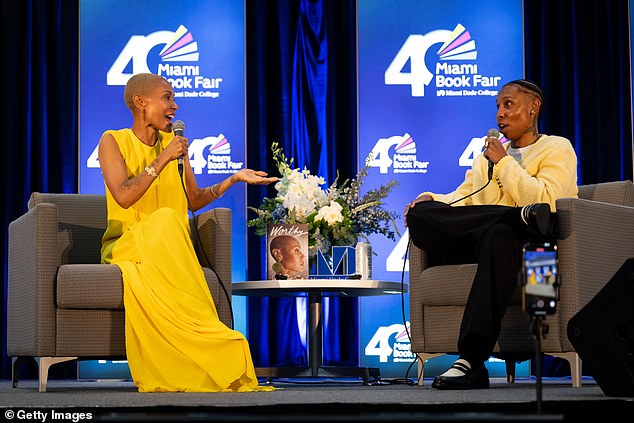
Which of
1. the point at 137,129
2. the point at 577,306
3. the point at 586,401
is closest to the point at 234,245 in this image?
the point at 137,129

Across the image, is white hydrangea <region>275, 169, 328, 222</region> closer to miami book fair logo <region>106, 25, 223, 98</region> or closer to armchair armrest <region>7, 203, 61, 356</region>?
armchair armrest <region>7, 203, 61, 356</region>

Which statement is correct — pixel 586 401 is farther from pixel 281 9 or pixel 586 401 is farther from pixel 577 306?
pixel 281 9

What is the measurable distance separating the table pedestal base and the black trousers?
0.79 m

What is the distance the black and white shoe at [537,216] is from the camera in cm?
357

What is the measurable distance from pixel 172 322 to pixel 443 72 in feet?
10.1

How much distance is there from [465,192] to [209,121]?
7.07ft

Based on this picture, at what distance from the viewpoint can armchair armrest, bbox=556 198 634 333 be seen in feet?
12.2

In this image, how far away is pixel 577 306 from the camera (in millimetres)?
3707

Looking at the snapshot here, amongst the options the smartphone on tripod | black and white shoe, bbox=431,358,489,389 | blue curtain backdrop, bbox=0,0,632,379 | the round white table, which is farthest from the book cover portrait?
the smartphone on tripod

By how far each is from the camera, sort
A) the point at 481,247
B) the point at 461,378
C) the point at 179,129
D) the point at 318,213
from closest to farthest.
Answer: the point at 461,378 < the point at 481,247 < the point at 179,129 < the point at 318,213

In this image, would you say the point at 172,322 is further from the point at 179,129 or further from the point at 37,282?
the point at 179,129

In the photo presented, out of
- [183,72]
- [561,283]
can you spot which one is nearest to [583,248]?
[561,283]

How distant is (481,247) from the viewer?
11.6ft

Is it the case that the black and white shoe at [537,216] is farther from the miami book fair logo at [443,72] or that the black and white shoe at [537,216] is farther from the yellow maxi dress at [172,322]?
the miami book fair logo at [443,72]
